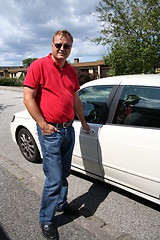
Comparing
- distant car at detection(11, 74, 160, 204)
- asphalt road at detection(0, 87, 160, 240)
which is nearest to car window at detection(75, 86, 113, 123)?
distant car at detection(11, 74, 160, 204)

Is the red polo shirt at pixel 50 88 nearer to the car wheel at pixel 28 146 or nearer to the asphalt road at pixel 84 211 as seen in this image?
the asphalt road at pixel 84 211

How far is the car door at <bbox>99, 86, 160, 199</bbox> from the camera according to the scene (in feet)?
7.34

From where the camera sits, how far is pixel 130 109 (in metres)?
2.58

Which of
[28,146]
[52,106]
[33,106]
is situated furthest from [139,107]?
[28,146]

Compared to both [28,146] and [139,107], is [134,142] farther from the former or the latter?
[28,146]

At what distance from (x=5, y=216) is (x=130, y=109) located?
6.12ft

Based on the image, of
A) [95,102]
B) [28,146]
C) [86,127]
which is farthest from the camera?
[28,146]

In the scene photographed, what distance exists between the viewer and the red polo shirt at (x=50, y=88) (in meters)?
1.92

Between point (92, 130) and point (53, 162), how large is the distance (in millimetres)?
821

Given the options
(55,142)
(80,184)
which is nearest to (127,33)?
(80,184)

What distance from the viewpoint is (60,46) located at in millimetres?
1992

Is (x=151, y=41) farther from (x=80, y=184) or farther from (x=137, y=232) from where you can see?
(x=137, y=232)

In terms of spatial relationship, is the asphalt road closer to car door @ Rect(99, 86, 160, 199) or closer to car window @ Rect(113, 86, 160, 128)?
car door @ Rect(99, 86, 160, 199)

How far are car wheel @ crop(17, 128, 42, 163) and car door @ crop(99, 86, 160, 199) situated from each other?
4.92ft
